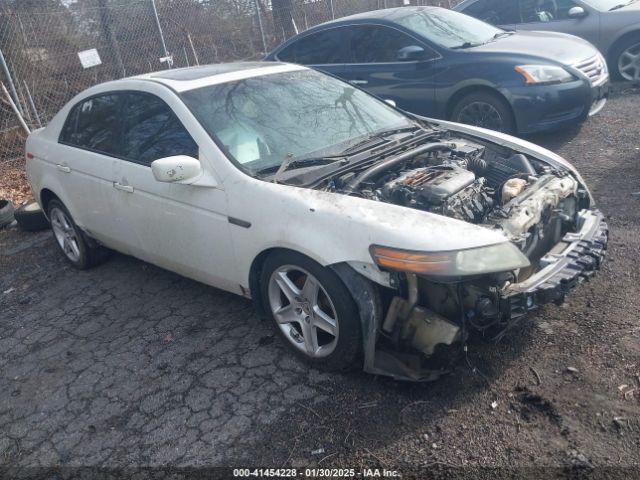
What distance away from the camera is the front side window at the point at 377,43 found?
726cm

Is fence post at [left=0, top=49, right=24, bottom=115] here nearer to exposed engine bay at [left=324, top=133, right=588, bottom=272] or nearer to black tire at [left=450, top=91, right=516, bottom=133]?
black tire at [left=450, top=91, right=516, bottom=133]

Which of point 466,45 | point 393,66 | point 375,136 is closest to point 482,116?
point 466,45

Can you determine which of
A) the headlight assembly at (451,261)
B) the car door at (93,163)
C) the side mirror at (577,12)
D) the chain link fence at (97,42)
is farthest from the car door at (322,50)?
the headlight assembly at (451,261)

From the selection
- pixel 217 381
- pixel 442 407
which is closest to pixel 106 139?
pixel 217 381

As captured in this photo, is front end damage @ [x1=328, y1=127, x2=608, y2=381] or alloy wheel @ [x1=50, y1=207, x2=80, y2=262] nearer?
front end damage @ [x1=328, y1=127, x2=608, y2=381]

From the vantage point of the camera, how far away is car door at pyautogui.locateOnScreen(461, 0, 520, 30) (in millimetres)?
9781

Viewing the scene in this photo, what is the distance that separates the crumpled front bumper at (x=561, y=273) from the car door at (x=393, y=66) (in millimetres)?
4007

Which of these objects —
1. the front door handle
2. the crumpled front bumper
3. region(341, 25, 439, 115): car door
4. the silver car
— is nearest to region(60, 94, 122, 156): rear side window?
the front door handle

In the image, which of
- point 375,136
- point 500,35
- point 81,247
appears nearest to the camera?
point 375,136

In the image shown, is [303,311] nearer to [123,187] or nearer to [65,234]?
[123,187]

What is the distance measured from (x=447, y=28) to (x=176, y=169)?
5.20 meters

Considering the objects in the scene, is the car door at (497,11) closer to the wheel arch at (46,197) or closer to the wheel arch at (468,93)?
the wheel arch at (468,93)

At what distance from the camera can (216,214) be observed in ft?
11.9

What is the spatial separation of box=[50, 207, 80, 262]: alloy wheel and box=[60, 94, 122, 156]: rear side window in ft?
2.35
